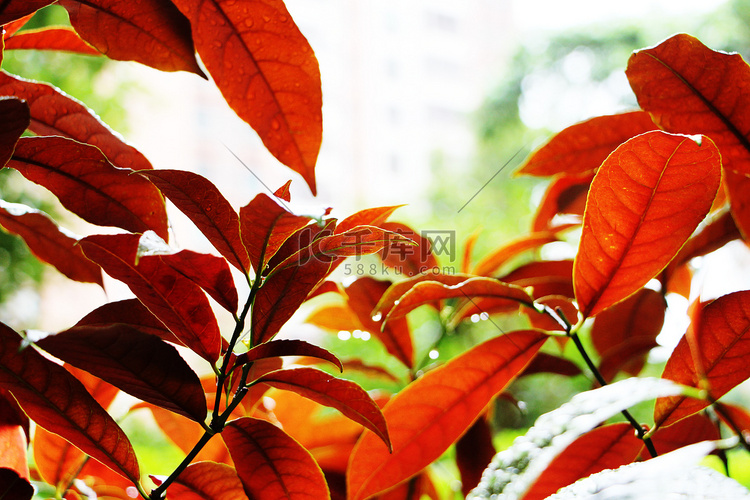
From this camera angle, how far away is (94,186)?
1.14ft

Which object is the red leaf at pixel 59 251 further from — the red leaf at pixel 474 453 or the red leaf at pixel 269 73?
the red leaf at pixel 474 453

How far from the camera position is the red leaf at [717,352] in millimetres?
302

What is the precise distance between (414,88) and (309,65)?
1459cm

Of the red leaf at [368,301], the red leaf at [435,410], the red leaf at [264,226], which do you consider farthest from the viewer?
the red leaf at [368,301]

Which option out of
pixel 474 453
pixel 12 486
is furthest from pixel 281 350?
pixel 474 453

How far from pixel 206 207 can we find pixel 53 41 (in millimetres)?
307

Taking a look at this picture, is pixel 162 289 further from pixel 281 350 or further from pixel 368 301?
pixel 368 301

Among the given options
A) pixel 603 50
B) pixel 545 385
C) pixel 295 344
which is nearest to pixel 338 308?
pixel 295 344

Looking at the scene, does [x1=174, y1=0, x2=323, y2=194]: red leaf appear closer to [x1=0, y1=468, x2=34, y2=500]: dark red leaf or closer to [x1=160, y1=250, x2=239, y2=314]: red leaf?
[x1=160, y1=250, x2=239, y2=314]: red leaf

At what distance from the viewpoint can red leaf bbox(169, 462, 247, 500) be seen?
12.9 inches

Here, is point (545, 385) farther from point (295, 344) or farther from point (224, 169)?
point (224, 169)

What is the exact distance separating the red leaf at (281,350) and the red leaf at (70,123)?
0.18 metres

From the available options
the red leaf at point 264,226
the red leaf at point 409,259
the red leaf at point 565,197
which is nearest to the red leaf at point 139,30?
the red leaf at point 264,226

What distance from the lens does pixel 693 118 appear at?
0.34 m
